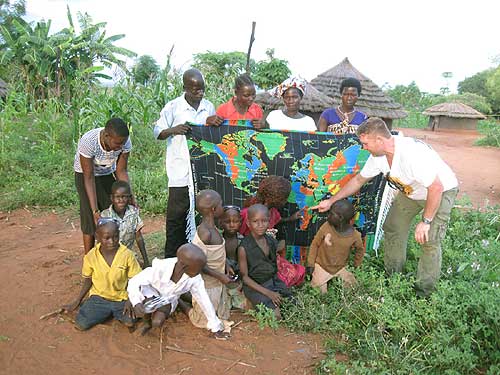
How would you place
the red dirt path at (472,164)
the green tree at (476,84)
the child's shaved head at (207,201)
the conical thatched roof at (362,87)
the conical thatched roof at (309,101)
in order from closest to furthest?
the child's shaved head at (207,201) < the red dirt path at (472,164) < the conical thatched roof at (309,101) < the conical thatched roof at (362,87) < the green tree at (476,84)

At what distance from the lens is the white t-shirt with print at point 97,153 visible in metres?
3.28

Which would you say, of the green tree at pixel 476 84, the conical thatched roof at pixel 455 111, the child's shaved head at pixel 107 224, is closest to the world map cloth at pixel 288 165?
the child's shaved head at pixel 107 224

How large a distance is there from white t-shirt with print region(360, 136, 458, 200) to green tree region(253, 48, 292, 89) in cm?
970

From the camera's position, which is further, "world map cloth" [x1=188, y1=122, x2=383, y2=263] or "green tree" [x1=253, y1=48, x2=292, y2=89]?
"green tree" [x1=253, y1=48, x2=292, y2=89]

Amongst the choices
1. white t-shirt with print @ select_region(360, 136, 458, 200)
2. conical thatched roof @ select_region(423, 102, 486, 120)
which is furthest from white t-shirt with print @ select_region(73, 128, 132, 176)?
conical thatched roof @ select_region(423, 102, 486, 120)

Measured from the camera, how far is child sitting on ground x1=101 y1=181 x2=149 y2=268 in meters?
3.34

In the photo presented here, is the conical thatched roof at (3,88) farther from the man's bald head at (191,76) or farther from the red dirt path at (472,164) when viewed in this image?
the red dirt path at (472,164)

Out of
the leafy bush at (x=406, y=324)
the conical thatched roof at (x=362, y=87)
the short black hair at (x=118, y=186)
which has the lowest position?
the leafy bush at (x=406, y=324)

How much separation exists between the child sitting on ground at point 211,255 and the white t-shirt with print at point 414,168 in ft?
4.28

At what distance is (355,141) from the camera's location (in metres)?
3.70

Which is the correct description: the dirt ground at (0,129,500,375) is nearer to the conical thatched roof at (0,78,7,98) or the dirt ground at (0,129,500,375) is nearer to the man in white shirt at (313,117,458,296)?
the man in white shirt at (313,117,458,296)

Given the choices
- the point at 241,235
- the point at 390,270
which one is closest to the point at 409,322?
the point at 390,270

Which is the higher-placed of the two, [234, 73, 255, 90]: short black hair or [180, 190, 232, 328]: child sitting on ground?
[234, 73, 255, 90]: short black hair

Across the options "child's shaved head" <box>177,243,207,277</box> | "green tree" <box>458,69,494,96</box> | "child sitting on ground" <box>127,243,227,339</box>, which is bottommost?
"child sitting on ground" <box>127,243,227,339</box>
